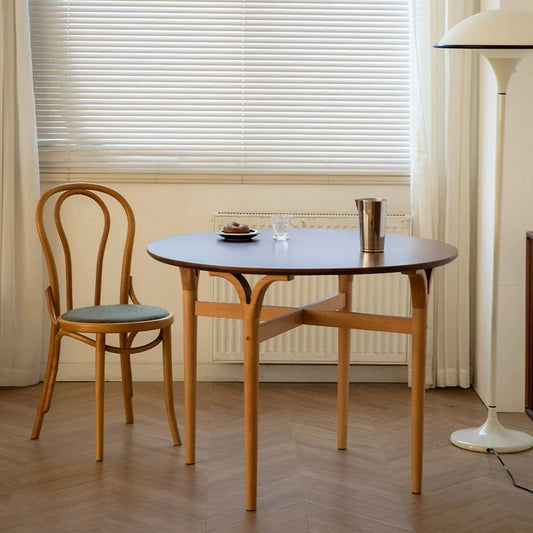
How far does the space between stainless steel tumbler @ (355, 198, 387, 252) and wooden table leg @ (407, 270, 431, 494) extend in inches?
6.0

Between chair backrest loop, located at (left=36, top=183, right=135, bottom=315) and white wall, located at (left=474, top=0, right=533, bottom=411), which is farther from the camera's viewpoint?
white wall, located at (left=474, top=0, right=533, bottom=411)

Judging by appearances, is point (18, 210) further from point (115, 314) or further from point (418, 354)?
point (418, 354)

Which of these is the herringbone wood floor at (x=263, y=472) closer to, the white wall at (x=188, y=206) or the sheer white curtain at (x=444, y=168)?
the sheer white curtain at (x=444, y=168)

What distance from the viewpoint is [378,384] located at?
160 inches

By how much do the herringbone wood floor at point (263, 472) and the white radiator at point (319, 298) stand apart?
21 centimetres

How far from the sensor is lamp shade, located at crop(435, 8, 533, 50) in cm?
286

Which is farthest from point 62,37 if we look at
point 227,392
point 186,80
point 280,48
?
point 227,392

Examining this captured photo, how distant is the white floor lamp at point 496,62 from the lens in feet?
9.41

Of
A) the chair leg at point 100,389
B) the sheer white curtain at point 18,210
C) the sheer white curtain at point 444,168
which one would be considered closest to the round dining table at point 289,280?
the chair leg at point 100,389

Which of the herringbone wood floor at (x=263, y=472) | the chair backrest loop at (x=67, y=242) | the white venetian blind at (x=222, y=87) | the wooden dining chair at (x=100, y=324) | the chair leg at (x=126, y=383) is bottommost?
the herringbone wood floor at (x=263, y=472)

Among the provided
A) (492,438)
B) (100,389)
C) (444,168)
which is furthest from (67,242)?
(492,438)

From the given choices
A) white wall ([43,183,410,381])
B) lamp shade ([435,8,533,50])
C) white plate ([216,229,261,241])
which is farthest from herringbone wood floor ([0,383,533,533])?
lamp shade ([435,8,533,50])

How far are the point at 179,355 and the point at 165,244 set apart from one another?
48.6 inches

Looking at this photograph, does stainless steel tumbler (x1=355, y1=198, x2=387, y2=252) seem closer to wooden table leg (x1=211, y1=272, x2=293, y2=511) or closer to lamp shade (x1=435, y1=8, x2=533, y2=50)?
wooden table leg (x1=211, y1=272, x2=293, y2=511)
